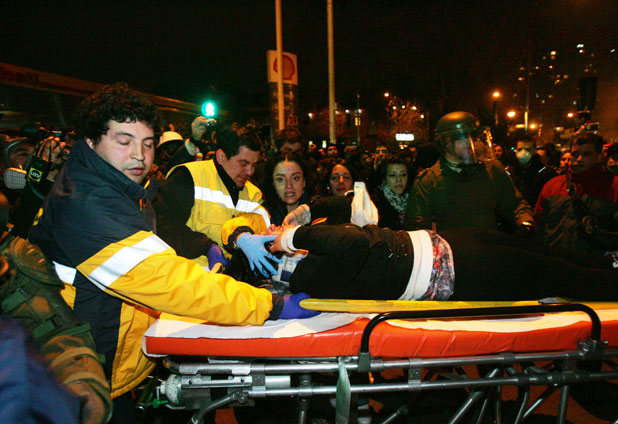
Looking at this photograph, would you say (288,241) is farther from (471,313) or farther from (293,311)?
(471,313)

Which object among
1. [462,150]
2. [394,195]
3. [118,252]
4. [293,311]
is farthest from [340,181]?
[118,252]

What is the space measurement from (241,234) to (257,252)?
227 millimetres

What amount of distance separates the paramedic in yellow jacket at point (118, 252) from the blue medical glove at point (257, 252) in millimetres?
437

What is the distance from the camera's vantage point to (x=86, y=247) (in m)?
1.51

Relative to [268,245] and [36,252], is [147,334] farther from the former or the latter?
[268,245]

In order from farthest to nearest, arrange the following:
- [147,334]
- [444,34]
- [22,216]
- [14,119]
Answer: [444,34] < [14,119] < [22,216] < [147,334]

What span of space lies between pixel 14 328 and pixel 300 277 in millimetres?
1581

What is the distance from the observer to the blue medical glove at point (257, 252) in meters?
2.35

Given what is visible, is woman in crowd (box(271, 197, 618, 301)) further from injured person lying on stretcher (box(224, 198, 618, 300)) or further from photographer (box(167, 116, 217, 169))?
photographer (box(167, 116, 217, 169))

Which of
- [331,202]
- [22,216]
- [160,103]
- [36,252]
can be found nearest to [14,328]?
[36,252]

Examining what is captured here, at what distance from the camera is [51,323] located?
1304 millimetres

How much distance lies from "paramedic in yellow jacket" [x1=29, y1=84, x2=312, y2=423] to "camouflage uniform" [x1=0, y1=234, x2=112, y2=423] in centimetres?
17

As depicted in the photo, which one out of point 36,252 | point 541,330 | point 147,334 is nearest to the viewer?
point 36,252

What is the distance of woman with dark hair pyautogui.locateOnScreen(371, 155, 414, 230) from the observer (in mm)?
4461
